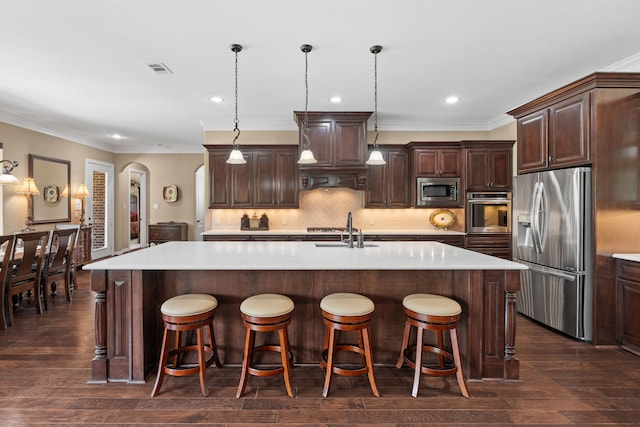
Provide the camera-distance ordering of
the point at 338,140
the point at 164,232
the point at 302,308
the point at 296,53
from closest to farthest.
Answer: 1. the point at 302,308
2. the point at 296,53
3. the point at 338,140
4. the point at 164,232

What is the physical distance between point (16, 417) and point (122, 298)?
2.75 ft

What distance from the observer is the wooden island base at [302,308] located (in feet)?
7.93

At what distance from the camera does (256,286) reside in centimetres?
265

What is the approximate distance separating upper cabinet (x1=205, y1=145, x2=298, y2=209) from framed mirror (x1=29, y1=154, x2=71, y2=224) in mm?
3085

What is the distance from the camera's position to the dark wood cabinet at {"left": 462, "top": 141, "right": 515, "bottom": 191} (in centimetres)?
522

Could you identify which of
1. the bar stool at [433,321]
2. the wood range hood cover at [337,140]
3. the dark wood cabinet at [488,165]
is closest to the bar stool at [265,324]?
the bar stool at [433,321]

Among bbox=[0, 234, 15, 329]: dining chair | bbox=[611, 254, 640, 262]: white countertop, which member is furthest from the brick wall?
bbox=[611, 254, 640, 262]: white countertop

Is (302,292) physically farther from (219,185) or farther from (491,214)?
(491,214)

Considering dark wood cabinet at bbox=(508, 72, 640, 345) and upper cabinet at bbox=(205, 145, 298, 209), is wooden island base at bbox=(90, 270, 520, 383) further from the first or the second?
upper cabinet at bbox=(205, 145, 298, 209)

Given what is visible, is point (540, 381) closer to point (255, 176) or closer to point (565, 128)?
point (565, 128)

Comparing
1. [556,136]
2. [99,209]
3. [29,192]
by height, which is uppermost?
[556,136]

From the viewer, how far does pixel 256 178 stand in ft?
18.0

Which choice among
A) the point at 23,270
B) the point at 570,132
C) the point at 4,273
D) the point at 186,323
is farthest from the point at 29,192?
the point at 570,132

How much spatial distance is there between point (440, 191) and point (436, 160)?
50 cm
